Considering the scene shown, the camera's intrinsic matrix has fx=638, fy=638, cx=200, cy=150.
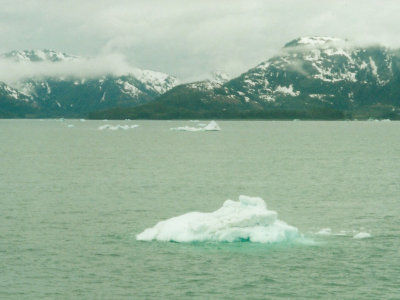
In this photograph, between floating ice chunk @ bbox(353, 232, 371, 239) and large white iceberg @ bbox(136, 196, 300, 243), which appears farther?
floating ice chunk @ bbox(353, 232, 371, 239)

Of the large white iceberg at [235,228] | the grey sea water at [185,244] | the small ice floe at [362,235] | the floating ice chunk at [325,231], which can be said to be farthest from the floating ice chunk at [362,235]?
the large white iceberg at [235,228]

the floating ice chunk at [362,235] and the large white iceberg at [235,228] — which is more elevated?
the large white iceberg at [235,228]

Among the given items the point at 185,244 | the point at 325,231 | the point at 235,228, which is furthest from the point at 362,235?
the point at 185,244

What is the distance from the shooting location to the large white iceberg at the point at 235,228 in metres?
35.9

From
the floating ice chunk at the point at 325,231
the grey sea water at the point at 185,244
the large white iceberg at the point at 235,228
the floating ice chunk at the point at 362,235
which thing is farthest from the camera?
the floating ice chunk at the point at 325,231

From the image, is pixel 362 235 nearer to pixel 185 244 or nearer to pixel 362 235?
pixel 362 235

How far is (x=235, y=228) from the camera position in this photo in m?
36.1

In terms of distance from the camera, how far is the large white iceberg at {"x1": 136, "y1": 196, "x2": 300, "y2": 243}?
1412 inches

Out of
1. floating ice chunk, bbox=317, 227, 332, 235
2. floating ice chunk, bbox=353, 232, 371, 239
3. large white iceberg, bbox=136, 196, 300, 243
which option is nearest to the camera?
large white iceberg, bbox=136, 196, 300, 243

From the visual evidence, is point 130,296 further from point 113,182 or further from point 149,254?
point 113,182

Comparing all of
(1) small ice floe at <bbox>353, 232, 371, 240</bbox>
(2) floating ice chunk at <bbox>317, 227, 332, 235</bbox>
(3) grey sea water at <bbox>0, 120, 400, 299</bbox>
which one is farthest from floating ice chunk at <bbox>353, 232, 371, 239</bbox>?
(2) floating ice chunk at <bbox>317, 227, 332, 235</bbox>

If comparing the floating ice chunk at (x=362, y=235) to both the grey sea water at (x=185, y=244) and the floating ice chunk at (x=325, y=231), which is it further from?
the floating ice chunk at (x=325, y=231)

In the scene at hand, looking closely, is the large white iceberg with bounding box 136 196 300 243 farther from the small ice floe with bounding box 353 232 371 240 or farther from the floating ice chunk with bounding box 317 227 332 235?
the small ice floe with bounding box 353 232 371 240

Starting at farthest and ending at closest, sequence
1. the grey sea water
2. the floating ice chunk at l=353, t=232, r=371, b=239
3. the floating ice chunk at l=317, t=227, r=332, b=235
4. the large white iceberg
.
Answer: the floating ice chunk at l=317, t=227, r=332, b=235 → the floating ice chunk at l=353, t=232, r=371, b=239 → the large white iceberg → the grey sea water
